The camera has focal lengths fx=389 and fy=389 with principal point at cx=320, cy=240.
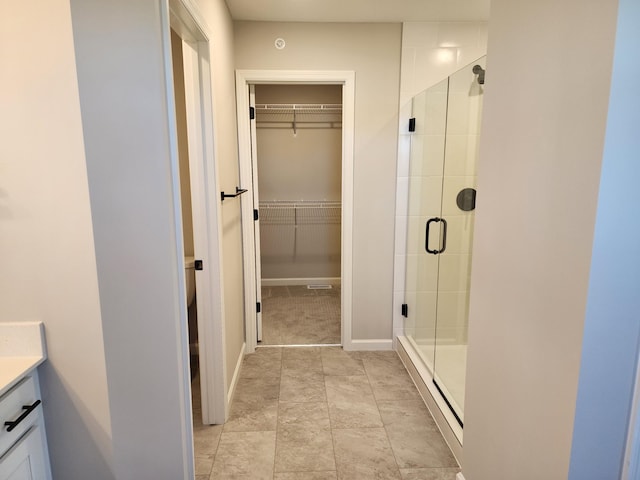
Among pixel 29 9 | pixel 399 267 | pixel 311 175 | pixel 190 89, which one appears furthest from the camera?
pixel 311 175

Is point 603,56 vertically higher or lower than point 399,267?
higher

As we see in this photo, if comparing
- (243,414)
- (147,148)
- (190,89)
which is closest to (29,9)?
(147,148)

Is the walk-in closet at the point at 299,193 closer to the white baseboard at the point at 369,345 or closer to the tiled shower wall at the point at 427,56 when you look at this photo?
the white baseboard at the point at 369,345

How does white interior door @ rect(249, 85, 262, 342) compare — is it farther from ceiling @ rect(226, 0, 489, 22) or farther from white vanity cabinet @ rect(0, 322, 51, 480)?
white vanity cabinet @ rect(0, 322, 51, 480)

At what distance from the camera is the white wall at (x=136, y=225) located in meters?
1.14

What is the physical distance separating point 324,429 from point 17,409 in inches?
60.3

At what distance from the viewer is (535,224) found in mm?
1154

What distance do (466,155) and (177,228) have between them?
1.92 meters

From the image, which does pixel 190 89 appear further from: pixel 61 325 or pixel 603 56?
pixel 603 56

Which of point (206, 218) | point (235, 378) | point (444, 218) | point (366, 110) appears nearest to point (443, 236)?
point (444, 218)

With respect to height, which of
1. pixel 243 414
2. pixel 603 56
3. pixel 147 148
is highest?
pixel 603 56

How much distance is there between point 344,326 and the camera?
320 centimetres

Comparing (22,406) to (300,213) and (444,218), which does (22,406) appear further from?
(300,213)

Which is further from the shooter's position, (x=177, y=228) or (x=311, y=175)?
(x=311, y=175)
